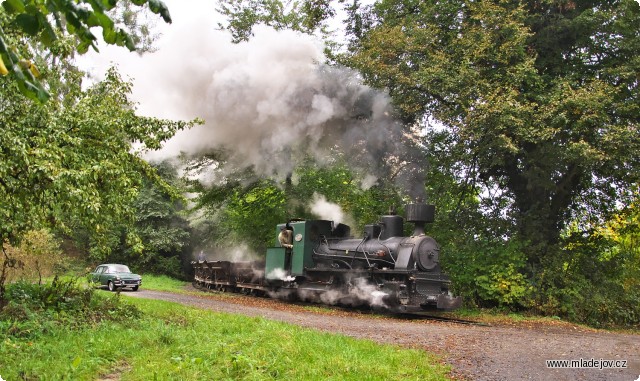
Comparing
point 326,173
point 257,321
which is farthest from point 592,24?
point 257,321

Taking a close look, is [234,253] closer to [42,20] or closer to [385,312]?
[385,312]

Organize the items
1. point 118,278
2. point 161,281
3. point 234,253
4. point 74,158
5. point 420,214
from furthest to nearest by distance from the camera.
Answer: point 161,281 → point 234,253 → point 118,278 → point 420,214 → point 74,158

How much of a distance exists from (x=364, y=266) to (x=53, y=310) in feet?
26.5

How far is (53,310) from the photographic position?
8961 millimetres

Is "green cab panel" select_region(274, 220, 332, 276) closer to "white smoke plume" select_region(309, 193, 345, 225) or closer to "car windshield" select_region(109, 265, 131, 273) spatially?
"white smoke plume" select_region(309, 193, 345, 225)

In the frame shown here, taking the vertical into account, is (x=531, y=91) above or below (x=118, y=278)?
above

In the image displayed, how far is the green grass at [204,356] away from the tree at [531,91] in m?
9.00

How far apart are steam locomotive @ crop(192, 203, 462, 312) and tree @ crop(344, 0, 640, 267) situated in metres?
3.26

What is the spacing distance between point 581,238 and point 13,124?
50.5ft

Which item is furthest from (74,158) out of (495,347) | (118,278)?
(118,278)

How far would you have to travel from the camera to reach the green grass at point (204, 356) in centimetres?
586

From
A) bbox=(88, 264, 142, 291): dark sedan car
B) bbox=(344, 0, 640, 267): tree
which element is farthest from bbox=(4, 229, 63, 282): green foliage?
bbox=(344, 0, 640, 267): tree

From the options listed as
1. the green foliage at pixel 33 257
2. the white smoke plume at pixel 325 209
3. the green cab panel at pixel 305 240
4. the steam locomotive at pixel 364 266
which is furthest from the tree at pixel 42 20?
the white smoke plume at pixel 325 209

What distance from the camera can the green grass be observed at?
5.86 meters
